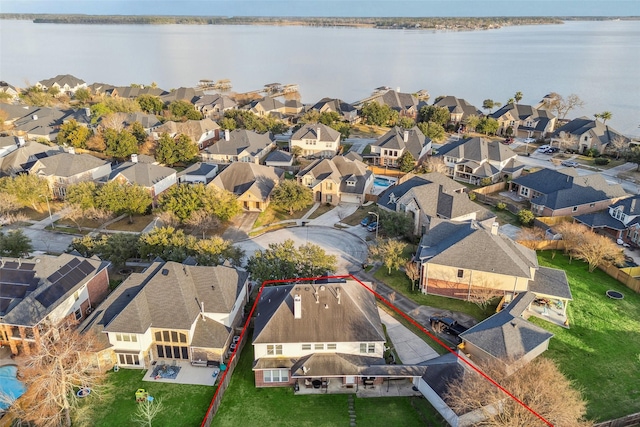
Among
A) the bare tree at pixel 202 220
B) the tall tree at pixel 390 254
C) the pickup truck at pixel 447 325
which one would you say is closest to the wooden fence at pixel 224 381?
the tall tree at pixel 390 254

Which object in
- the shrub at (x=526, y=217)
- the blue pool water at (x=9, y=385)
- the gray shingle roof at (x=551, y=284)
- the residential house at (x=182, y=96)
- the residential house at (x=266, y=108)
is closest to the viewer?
the blue pool water at (x=9, y=385)

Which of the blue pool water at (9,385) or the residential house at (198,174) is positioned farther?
the residential house at (198,174)

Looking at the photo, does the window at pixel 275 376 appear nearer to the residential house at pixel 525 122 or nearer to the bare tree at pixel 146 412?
the bare tree at pixel 146 412

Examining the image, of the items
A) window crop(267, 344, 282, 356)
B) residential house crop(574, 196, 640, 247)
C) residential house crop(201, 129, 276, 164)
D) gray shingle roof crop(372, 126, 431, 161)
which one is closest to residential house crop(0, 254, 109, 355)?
window crop(267, 344, 282, 356)

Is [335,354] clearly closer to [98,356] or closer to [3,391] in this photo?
[98,356]

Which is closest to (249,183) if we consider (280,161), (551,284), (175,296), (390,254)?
(280,161)

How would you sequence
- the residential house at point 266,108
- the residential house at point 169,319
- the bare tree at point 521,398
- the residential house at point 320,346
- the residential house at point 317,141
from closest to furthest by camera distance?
the bare tree at point 521,398, the residential house at point 320,346, the residential house at point 169,319, the residential house at point 317,141, the residential house at point 266,108

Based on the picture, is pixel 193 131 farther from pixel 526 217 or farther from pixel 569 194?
pixel 569 194
